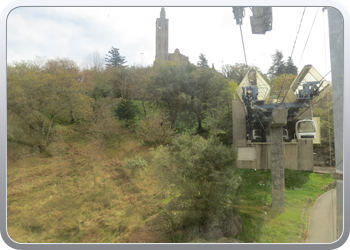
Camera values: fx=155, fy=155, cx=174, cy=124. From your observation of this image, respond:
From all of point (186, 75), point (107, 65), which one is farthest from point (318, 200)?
point (107, 65)

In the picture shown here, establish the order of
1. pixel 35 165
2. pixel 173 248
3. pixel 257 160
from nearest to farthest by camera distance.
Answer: pixel 173 248, pixel 35 165, pixel 257 160

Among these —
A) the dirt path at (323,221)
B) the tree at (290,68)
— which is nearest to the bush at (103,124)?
the tree at (290,68)

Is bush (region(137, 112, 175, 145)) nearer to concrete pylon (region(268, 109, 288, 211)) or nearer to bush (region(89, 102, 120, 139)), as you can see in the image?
bush (region(89, 102, 120, 139))

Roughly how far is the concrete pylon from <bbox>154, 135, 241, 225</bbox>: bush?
1.27ft

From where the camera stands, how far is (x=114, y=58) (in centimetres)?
152

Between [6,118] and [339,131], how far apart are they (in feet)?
9.63

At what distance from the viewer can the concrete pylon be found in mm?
1464

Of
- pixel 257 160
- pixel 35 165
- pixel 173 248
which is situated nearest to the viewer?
pixel 173 248

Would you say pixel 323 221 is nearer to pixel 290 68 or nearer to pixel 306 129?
pixel 306 129

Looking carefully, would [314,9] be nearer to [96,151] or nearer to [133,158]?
[133,158]

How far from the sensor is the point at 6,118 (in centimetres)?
138

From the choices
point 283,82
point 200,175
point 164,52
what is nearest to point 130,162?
point 200,175

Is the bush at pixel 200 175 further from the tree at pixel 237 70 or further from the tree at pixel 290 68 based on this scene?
the tree at pixel 290 68

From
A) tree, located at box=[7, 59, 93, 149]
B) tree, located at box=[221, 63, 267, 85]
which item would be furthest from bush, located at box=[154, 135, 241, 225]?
tree, located at box=[7, 59, 93, 149]
